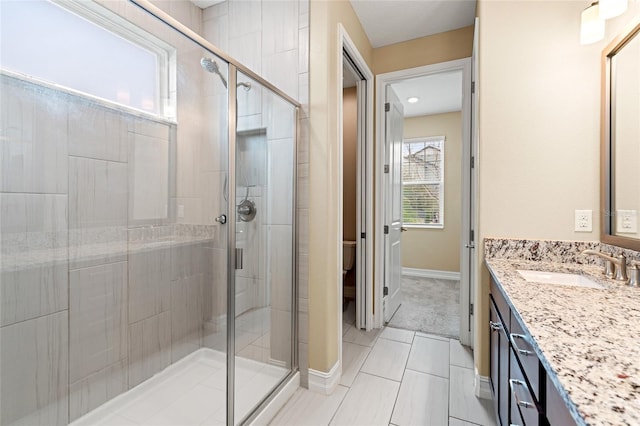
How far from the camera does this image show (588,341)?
2.44 ft

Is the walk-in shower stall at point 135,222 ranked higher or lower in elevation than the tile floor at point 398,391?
higher

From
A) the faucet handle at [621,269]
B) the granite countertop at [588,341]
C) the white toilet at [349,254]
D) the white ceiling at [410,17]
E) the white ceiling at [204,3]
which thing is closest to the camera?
the granite countertop at [588,341]

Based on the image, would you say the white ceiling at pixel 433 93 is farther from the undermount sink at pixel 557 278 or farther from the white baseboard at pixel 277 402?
the white baseboard at pixel 277 402

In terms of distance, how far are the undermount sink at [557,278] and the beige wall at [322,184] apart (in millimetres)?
1091

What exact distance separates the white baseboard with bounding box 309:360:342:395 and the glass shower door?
0.16m

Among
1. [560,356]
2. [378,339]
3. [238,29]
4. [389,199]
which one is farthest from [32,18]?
[378,339]

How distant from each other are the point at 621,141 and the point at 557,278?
759mm

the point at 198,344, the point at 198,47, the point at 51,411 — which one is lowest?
the point at 51,411

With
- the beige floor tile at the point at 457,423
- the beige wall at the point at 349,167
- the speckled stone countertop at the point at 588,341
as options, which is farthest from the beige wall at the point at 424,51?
the beige floor tile at the point at 457,423

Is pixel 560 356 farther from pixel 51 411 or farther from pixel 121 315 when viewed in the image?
pixel 51 411

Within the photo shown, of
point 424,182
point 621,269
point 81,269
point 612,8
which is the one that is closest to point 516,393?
point 621,269

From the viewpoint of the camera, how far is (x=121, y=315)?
5.14 feet

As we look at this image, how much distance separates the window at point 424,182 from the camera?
5.00 m

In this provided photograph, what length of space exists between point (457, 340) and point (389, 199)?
143 centimetres
